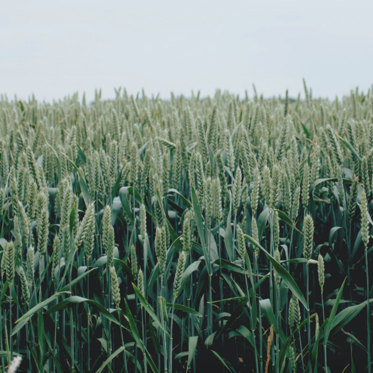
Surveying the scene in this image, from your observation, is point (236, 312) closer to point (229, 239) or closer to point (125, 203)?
point (229, 239)

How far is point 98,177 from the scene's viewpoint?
106 cm

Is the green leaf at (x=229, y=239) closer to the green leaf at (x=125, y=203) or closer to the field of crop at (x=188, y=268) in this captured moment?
the field of crop at (x=188, y=268)

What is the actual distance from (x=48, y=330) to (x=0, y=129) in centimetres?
136

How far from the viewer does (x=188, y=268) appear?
937 millimetres

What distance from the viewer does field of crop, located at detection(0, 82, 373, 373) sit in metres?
0.86

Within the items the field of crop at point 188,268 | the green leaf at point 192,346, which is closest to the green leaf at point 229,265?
the field of crop at point 188,268

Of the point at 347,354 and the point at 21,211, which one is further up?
the point at 21,211

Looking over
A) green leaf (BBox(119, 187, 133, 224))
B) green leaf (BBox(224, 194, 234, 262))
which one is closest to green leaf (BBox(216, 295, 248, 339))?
green leaf (BBox(224, 194, 234, 262))

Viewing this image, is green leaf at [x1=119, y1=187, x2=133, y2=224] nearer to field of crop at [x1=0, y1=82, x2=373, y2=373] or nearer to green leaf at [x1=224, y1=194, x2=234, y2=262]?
field of crop at [x1=0, y1=82, x2=373, y2=373]

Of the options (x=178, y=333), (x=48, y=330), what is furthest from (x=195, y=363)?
(x=48, y=330)

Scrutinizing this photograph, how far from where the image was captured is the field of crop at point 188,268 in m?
0.86

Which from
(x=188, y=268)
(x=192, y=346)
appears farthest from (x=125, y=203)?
(x=192, y=346)

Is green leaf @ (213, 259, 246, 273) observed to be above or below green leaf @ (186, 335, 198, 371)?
above

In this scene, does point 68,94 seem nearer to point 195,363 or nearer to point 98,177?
point 98,177
